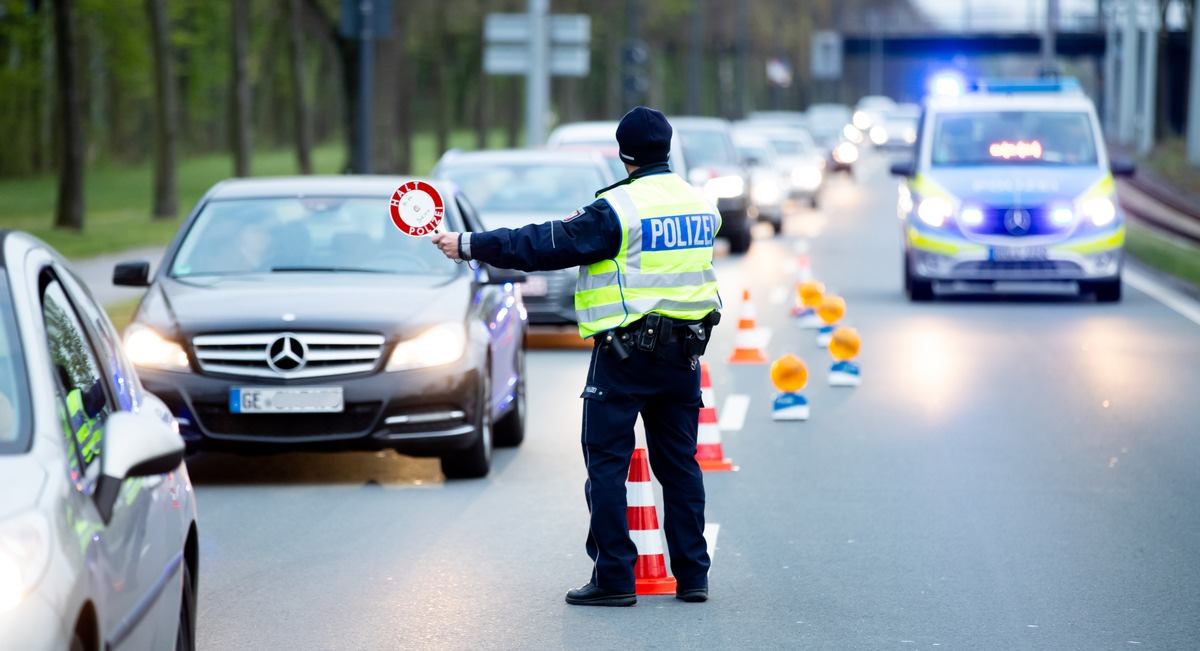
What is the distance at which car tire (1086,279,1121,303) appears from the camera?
21250 mm

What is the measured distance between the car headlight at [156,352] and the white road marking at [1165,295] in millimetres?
11833

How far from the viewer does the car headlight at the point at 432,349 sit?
33.0 ft

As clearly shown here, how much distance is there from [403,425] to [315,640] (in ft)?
10.5

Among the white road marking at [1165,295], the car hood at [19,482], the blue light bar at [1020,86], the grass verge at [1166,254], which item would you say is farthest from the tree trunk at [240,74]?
the car hood at [19,482]

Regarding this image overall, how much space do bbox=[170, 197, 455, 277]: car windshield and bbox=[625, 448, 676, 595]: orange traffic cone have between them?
3.65 meters

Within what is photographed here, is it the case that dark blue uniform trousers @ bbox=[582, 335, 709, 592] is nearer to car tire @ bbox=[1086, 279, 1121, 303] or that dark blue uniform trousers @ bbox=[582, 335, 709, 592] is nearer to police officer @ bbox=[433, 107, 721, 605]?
police officer @ bbox=[433, 107, 721, 605]

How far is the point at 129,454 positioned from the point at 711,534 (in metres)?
4.61

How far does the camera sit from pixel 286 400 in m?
9.83

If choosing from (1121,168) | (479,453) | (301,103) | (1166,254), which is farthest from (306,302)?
(301,103)

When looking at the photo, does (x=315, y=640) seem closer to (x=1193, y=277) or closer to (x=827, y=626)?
(x=827, y=626)

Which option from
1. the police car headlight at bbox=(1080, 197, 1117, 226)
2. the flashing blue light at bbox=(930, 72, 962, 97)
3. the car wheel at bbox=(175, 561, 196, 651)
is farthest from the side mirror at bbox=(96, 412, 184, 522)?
the flashing blue light at bbox=(930, 72, 962, 97)

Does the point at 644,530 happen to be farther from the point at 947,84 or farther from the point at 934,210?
the point at 947,84

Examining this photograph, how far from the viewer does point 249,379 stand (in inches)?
387

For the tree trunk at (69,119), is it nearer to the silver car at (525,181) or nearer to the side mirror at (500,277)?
the silver car at (525,181)
